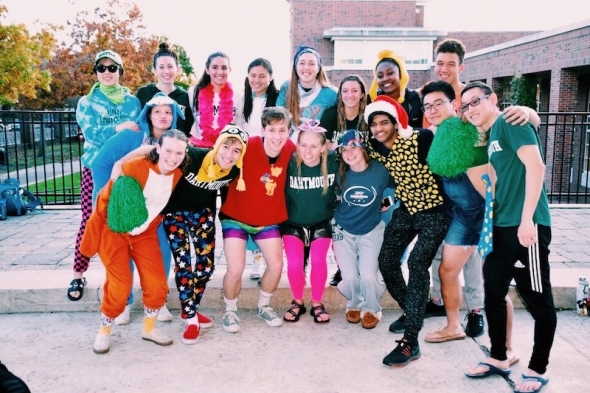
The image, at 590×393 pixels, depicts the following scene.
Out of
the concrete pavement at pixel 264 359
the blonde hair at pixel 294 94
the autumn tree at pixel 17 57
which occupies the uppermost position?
the autumn tree at pixel 17 57

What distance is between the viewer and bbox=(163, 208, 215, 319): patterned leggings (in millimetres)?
4051

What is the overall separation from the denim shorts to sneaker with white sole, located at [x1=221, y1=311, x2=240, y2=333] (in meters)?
1.79

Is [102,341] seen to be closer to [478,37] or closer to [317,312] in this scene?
[317,312]

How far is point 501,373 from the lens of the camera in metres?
3.42

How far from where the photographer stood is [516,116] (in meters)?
3.01

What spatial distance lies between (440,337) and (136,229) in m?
2.41

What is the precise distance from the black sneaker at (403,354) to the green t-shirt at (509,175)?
1058 mm

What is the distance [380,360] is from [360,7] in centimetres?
4238

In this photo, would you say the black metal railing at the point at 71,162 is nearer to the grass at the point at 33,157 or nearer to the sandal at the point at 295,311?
the grass at the point at 33,157

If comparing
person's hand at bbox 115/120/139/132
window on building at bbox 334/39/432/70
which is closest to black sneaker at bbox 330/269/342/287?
person's hand at bbox 115/120/139/132

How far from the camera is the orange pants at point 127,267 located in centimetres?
382

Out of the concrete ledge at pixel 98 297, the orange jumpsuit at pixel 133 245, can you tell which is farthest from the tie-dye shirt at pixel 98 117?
the concrete ledge at pixel 98 297

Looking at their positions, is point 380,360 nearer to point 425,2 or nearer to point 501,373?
point 501,373

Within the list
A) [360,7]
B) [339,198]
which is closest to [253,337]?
[339,198]
